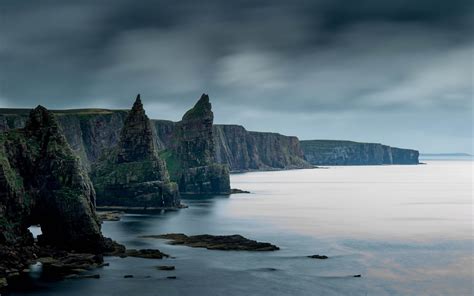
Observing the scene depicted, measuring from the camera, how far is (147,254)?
10844 cm

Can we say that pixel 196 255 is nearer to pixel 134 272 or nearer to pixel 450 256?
pixel 134 272

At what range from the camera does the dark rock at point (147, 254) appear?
354ft

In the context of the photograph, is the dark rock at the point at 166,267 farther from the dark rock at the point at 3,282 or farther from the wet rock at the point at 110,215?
the wet rock at the point at 110,215

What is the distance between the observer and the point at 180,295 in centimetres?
8225

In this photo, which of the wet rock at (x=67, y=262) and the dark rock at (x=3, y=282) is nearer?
the dark rock at (x=3, y=282)

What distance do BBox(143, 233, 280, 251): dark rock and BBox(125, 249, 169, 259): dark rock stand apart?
1386 centimetres

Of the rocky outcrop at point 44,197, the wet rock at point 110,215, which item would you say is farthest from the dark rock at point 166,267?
the wet rock at point 110,215

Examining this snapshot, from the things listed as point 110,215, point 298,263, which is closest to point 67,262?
point 298,263

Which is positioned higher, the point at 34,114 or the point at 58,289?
the point at 34,114

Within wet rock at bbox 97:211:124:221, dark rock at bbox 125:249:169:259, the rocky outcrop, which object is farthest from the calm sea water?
the rocky outcrop

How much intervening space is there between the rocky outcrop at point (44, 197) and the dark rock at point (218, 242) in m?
21.7

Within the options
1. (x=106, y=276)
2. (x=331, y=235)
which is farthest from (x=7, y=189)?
(x=331, y=235)

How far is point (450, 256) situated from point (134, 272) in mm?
62889

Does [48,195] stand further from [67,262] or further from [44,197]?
[67,262]
